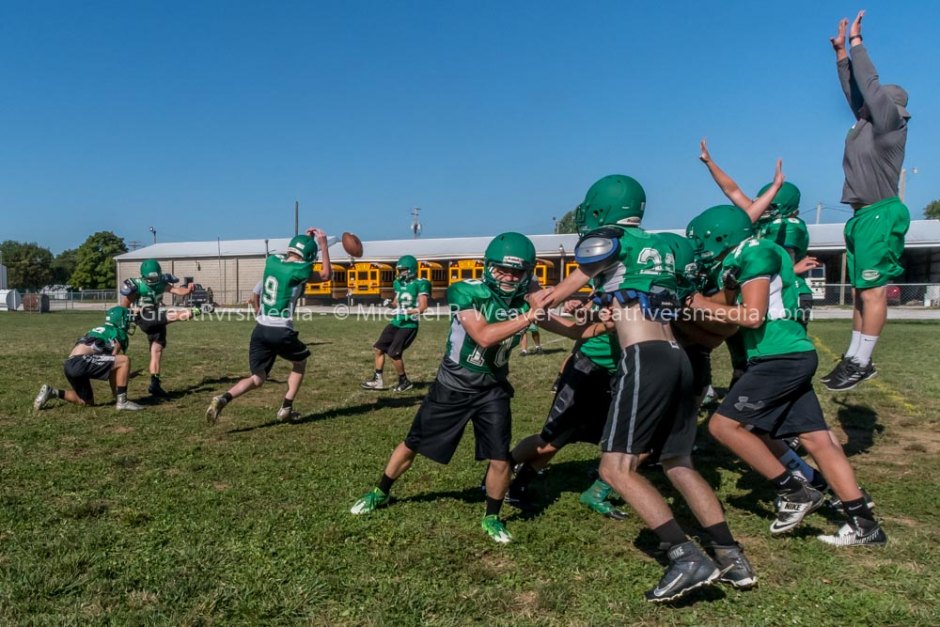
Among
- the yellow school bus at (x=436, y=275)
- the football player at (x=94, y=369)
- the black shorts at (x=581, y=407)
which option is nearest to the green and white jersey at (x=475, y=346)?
the black shorts at (x=581, y=407)

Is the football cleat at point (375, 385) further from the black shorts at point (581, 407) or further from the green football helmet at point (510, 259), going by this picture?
the green football helmet at point (510, 259)

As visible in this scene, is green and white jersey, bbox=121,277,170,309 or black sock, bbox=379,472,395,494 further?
green and white jersey, bbox=121,277,170,309

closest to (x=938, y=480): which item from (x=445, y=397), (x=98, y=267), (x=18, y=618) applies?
(x=445, y=397)

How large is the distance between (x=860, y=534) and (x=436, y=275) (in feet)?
130

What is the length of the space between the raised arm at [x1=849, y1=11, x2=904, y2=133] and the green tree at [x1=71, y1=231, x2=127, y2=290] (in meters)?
83.3

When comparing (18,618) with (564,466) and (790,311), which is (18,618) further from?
(790,311)

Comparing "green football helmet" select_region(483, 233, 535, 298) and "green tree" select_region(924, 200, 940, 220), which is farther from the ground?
"green tree" select_region(924, 200, 940, 220)

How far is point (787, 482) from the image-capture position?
4445 millimetres

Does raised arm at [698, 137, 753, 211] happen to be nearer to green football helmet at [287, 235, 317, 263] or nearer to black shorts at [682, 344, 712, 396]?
black shorts at [682, 344, 712, 396]

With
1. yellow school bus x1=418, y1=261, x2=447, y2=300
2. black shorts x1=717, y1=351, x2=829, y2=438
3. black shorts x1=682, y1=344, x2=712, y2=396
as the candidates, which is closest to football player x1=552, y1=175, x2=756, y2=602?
black shorts x1=717, y1=351, x2=829, y2=438

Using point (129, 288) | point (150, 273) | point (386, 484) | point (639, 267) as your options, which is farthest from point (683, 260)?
point (150, 273)

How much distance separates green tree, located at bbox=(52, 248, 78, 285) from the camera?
92.7 meters

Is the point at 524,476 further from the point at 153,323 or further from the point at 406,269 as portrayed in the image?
the point at 153,323

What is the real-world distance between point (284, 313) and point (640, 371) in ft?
17.2
